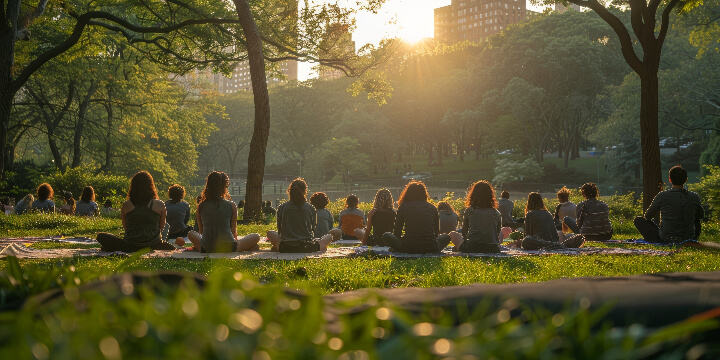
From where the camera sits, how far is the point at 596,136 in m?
51.1

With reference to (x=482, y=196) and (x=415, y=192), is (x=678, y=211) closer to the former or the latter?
(x=482, y=196)

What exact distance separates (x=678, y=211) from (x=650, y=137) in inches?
204

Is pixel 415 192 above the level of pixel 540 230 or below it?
above

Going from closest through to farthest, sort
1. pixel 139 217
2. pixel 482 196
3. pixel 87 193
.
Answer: pixel 139 217
pixel 482 196
pixel 87 193

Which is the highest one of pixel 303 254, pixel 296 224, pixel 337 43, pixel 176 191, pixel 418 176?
pixel 337 43

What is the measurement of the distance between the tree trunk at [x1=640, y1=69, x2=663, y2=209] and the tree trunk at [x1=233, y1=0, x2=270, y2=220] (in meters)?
10.8

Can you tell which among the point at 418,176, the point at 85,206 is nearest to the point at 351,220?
the point at 85,206

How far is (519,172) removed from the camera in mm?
52375

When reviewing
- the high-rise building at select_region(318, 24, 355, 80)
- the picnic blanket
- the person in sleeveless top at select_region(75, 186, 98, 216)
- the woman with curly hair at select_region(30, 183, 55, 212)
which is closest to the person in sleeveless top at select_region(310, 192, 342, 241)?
the picnic blanket

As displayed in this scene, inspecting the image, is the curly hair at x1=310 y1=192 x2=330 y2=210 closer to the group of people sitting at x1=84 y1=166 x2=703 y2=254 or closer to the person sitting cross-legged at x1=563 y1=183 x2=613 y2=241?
the group of people sitting at x1=84 y1=166 x2=703 y2=254

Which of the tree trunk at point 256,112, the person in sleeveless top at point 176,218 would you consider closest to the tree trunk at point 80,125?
the tree trunk at point 256,112

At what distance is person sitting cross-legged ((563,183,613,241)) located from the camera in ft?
43.3

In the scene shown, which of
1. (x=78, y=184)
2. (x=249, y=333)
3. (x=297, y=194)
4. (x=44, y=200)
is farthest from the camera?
(x=78, y=184)

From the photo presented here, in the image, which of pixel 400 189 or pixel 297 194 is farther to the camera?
pixel 400 189
